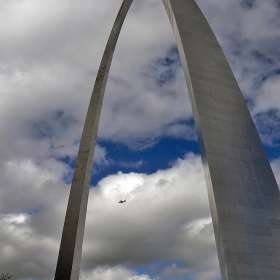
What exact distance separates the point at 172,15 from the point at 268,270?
1516 centimetres

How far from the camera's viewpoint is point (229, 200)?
16.9m

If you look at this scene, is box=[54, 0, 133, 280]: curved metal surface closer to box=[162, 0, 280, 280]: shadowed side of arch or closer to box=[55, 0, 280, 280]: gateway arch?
box=[55, 0, 280, 280]: gateway arch

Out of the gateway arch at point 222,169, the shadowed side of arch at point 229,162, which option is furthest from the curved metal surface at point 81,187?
the shadowed side of arch at point 229,162

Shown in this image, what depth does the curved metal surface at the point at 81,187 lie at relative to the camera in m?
21.0

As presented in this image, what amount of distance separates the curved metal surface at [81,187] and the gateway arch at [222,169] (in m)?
0.05

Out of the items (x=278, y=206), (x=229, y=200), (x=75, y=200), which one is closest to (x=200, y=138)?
(x=229, y=200)

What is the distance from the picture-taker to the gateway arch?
52.4 ft

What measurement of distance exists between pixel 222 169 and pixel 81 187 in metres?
9.30

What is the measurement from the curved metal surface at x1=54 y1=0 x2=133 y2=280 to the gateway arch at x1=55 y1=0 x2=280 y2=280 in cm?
5

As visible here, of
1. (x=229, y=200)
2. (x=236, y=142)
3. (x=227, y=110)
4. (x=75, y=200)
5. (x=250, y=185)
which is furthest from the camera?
(x=75, y=200)

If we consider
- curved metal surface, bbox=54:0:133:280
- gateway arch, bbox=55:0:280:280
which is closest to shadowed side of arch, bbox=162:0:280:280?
gateway arch, bbox=55:0:280:280

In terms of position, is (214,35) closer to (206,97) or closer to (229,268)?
(206,97)

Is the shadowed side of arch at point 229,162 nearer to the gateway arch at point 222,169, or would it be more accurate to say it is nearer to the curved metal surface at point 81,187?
the gateway arch at point 222,169

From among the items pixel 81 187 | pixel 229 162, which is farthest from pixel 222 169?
pixel 81 187
